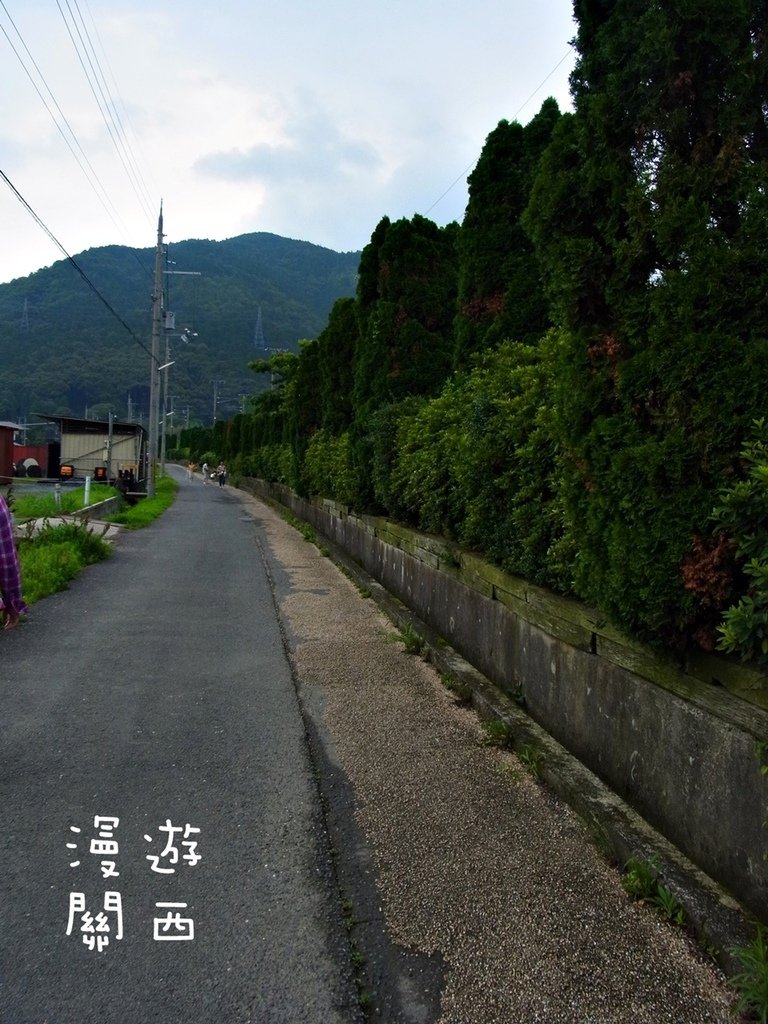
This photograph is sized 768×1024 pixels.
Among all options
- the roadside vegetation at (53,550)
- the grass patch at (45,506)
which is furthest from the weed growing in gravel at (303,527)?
the grass patch at (45,506)

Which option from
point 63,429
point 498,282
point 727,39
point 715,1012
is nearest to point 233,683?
point 715,1012

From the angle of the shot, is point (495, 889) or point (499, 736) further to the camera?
point (499, 736)

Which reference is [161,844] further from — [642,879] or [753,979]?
[753,979]

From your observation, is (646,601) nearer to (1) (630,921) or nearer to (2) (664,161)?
(1) (630,921)

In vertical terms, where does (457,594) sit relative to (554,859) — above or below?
above

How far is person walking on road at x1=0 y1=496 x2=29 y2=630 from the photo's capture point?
404 centimetres

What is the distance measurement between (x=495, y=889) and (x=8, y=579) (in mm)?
2807

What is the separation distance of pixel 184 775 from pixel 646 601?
2.45 metres

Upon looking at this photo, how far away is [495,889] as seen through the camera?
2969 mm

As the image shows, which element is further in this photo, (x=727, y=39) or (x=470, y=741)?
(x=470, y=741)

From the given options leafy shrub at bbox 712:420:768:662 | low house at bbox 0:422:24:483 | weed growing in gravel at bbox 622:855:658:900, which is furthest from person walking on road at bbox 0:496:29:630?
low house at bbox 0:422:24:483

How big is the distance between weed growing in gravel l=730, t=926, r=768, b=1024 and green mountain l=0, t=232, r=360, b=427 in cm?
4759

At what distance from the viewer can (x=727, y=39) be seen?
318cm

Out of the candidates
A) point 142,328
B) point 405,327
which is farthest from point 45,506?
point 142,328
